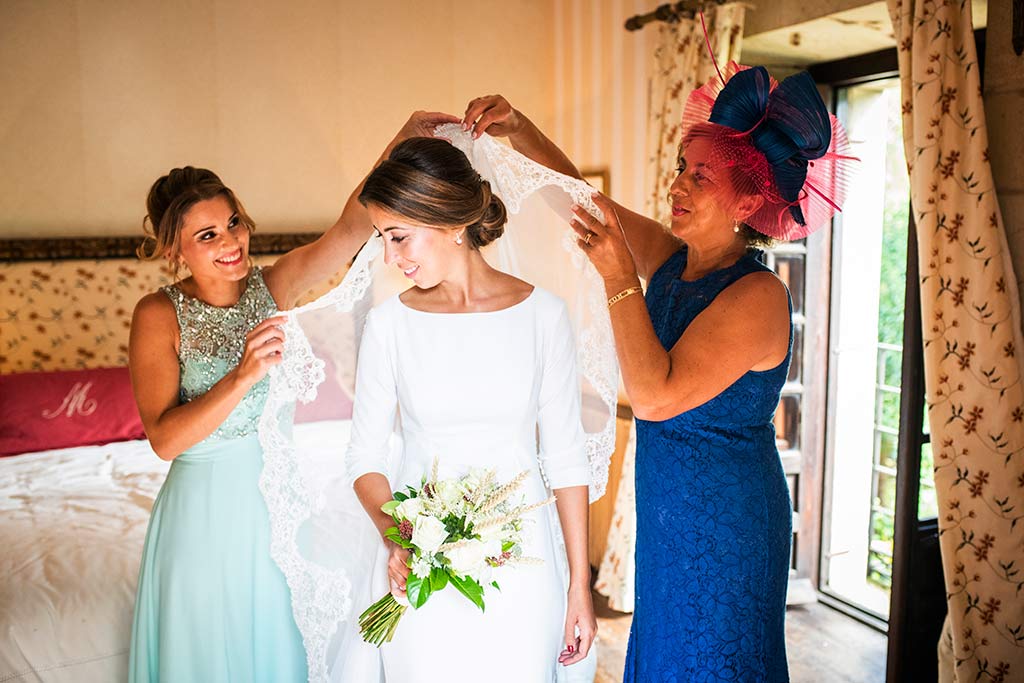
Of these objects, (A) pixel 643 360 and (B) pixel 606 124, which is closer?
(A) pixel 643 360

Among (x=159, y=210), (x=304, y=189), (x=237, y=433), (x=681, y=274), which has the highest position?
(x=304, y=189)

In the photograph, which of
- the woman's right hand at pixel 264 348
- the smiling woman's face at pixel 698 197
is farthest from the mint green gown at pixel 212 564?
the smiling woman's face at pixel 698 197

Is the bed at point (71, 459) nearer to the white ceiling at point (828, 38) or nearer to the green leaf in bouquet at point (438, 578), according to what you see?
the green leaf in bouquet at point (438, 578)

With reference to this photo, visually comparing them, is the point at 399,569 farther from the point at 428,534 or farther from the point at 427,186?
the point at 427,186

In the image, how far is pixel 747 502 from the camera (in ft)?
6.07

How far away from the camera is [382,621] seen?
63.0 inches

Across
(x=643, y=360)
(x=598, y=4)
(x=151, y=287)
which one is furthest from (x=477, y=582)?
(x=598, y=4)

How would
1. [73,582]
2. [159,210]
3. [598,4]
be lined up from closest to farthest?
[159,210], [73,582], [598,4]

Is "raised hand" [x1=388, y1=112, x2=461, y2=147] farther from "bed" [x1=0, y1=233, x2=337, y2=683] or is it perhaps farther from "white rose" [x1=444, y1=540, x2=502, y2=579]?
"white rose" [x1=444, y1=540, x2=502, y2=579]

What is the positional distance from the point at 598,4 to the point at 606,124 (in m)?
0.62

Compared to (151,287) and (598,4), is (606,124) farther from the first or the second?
(151,287)

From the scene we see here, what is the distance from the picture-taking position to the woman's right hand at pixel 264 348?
193cm

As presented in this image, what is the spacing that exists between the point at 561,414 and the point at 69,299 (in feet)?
10.3

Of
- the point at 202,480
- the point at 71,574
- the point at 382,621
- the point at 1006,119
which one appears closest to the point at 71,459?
the point at 71,574
